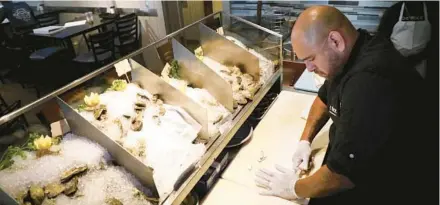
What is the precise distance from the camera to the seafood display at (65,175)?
1118mm

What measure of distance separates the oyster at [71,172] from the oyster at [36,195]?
0.08 meters

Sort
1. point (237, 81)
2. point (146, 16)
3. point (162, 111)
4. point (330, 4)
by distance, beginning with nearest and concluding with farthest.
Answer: point (162, 111), point (237, 81), point (330, 4), point (146, 16)

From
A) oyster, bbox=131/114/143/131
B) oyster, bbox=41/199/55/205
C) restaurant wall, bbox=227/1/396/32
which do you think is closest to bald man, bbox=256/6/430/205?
oyster, bbox=131/114/143/131

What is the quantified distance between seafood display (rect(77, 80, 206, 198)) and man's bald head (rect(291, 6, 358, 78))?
638 mm

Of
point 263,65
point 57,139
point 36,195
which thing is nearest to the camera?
point 36,195

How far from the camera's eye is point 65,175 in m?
1.17

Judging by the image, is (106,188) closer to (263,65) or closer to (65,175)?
(65,175)

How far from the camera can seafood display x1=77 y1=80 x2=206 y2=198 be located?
4.30ft

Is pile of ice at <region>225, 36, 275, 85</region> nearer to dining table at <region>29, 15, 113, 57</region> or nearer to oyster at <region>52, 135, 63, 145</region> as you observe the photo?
oyster at <region>52, 135, 63, 145</region>

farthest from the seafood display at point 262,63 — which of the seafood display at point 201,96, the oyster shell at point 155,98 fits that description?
the oyster shell at point 155,98

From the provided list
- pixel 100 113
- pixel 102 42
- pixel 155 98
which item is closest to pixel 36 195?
pixel 100 113

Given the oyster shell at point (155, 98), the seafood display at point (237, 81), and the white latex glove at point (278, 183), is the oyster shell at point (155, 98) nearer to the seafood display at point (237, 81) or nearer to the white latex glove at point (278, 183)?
the seafood display at point (237, 81)

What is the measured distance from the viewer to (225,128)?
164 centimetres

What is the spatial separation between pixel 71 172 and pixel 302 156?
1092 mm
